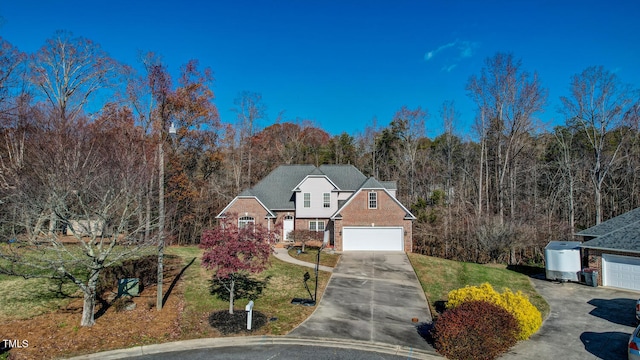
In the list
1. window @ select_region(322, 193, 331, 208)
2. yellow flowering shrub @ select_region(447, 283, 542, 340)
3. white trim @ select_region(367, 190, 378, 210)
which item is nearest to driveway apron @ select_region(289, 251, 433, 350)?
yellow flowering shrub @ select_region(447, 283, 542, 340)

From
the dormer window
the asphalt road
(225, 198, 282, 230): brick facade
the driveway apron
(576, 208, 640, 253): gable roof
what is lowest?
the asphalt road

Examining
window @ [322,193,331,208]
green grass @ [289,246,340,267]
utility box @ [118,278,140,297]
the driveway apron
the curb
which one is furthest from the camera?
window @ [322,193,331,208]

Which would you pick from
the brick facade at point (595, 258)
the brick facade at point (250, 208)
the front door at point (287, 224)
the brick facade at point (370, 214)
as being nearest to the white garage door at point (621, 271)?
the brick facade at point (595, 258)

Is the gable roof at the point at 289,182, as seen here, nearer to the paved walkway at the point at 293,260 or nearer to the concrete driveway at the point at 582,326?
the paved walkway at the point at 293,260

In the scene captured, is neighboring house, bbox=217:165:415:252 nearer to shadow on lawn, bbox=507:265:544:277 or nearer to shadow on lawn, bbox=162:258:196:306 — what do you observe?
shadow on lawn, bbox=162:258:196:306

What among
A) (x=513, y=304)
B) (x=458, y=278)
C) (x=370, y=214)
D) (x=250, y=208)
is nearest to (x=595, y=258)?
(x=458, y=278)

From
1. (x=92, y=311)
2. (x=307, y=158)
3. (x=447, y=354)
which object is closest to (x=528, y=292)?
(x=447, y=354)

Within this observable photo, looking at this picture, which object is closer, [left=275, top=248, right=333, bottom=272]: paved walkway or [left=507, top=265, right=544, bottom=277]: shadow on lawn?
[left=275, top=248, right=333, bottom=272]: paved walkway

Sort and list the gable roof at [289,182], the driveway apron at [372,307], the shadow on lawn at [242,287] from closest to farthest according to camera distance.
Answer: the driveway apron at [372,307] < the shadow on lawn at [242,287] < the gable roof at [289,182]
